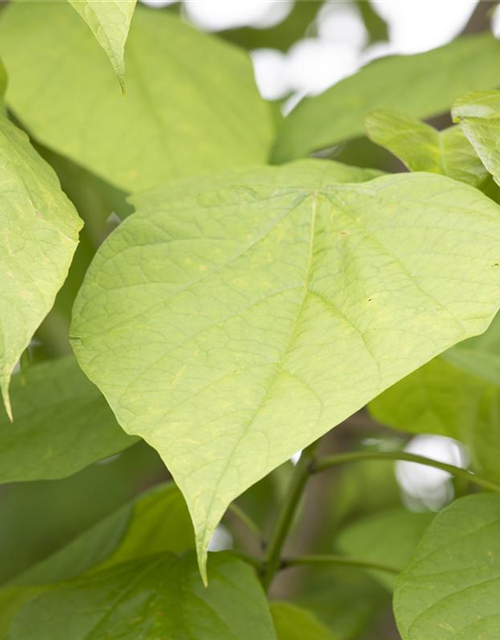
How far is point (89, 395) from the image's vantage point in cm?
54

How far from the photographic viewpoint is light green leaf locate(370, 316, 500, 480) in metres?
0.65

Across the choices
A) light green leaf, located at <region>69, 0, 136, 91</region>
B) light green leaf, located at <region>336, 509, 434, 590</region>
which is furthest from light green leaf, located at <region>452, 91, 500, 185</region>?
light green leaf, located at <region>336, 509, 434, 590</region>

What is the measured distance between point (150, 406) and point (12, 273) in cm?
7

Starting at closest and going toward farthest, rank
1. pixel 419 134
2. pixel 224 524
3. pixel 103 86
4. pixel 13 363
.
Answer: pixel 13 363 < pixel 419 134 < pixel 103 86 < pixel 224 524

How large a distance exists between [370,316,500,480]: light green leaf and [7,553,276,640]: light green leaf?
19 centimetres

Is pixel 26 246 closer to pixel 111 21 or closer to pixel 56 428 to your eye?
pixel 111 21

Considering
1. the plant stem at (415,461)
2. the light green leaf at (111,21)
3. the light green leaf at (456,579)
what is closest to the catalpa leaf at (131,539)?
the plant stem at (415,461)

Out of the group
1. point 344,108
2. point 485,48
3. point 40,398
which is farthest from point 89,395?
point 485,48

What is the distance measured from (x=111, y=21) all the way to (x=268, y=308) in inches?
4.8

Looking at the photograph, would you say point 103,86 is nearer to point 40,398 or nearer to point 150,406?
point 40,398

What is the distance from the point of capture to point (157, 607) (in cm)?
48

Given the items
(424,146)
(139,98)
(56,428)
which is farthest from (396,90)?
(56,428)

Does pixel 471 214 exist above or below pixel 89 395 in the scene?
above

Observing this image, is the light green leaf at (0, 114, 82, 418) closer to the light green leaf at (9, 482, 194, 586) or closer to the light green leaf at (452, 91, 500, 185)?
the light green leaf at (452, 91, 500, 185)
